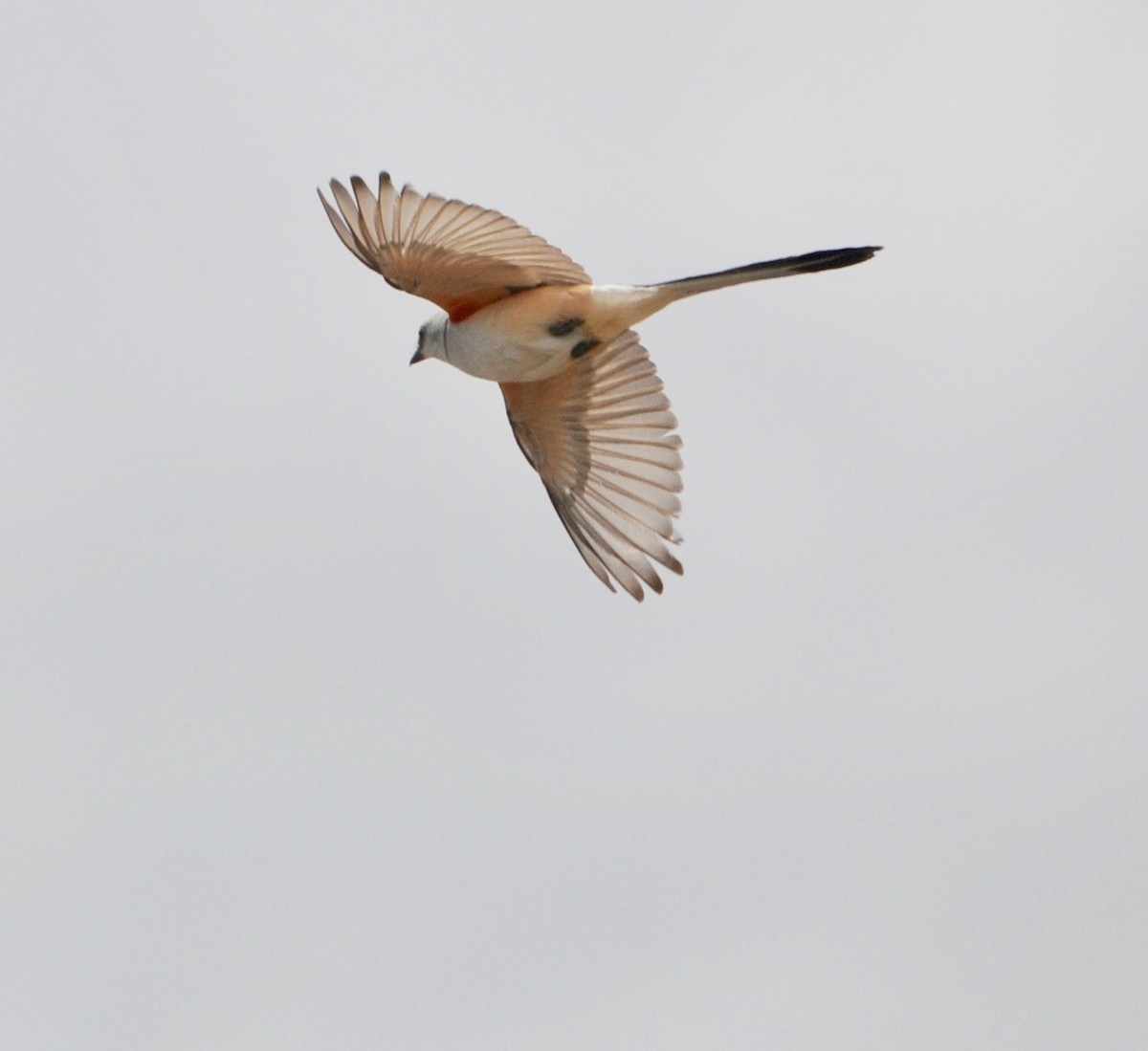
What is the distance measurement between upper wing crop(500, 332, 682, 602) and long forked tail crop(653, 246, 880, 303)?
1375 mm

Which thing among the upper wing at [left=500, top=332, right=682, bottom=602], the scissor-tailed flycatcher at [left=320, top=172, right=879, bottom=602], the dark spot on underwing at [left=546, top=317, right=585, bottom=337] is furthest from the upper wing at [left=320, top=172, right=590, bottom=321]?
the upper wing at [left=500, top=332, right=682, bottom=602]

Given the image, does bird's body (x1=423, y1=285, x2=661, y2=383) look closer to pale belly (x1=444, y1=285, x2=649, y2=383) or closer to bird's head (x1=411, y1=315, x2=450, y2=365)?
pale belly (x1=444, y1=285, x2=649, y2=383)

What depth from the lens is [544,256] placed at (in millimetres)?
10680

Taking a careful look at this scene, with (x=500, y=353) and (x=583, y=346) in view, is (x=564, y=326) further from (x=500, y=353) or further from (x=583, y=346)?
(x=500, y=353)

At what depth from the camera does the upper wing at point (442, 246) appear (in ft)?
33.7

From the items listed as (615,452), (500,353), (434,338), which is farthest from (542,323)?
(615,452)

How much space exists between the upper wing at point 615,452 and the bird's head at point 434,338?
909 mm

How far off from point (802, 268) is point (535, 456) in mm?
2548

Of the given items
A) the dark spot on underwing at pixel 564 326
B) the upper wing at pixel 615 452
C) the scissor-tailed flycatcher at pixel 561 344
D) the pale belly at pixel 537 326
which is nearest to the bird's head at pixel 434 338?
the scissor-tailed flycatcher at pixel 561 344

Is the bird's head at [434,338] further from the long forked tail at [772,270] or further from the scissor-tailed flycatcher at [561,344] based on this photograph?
the long forked tail at [772,270]

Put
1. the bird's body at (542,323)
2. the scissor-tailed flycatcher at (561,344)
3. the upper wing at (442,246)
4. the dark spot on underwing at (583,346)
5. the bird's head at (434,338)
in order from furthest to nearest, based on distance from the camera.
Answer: the bird's head at (434,338) < the dark spot on underwing at (583,346) < the bird's body at (542,323) < the scissor-tailed flycatcher at (561,344) < the upper wing at (442,246)

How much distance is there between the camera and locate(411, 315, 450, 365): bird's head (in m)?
11.3

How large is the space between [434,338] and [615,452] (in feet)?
4.87

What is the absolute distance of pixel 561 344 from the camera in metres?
11.1
